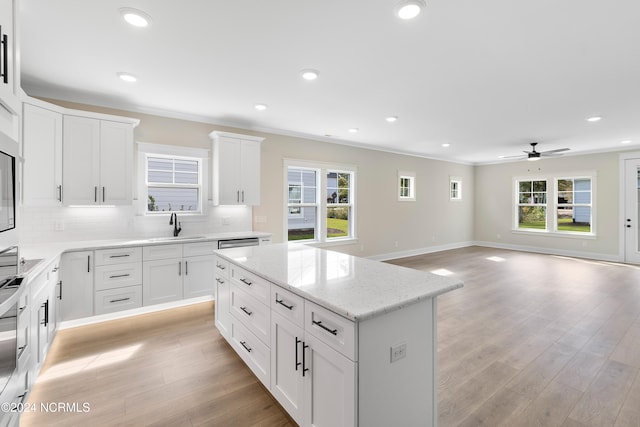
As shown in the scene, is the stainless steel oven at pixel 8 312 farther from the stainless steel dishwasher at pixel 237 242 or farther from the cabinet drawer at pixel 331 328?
the stainless steel dishwasher at pixel 237 242

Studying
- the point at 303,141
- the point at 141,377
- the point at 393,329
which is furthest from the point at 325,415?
the point at 303,141

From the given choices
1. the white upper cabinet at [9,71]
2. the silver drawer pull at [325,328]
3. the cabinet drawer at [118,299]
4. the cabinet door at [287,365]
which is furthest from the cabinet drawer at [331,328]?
the cabinet drawer at [118,299]

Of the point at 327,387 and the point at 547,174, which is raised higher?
the point at 547,174

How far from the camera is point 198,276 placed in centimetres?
383

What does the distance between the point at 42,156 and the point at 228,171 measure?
202 cm

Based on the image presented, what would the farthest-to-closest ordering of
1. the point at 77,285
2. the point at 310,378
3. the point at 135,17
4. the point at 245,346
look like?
the point at 77,285 < the point at 245,346 < the point at 135,17 < the point at 310,378

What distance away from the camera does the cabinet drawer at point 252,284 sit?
1.98 meters

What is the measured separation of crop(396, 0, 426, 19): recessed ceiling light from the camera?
6.18 feet

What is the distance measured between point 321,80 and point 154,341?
3218 millimetres

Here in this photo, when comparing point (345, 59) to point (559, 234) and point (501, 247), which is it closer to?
point (559, 234)

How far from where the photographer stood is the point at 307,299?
156 cm

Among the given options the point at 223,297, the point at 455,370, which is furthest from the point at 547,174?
the point at 223,297

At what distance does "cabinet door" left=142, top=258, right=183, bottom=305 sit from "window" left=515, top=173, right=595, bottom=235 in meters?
8.91

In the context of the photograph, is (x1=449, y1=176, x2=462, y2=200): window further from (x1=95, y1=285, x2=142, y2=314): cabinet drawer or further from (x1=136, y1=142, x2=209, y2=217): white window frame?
(x1=95, y1=285, x2=142, y2=314): cabinet drawer
